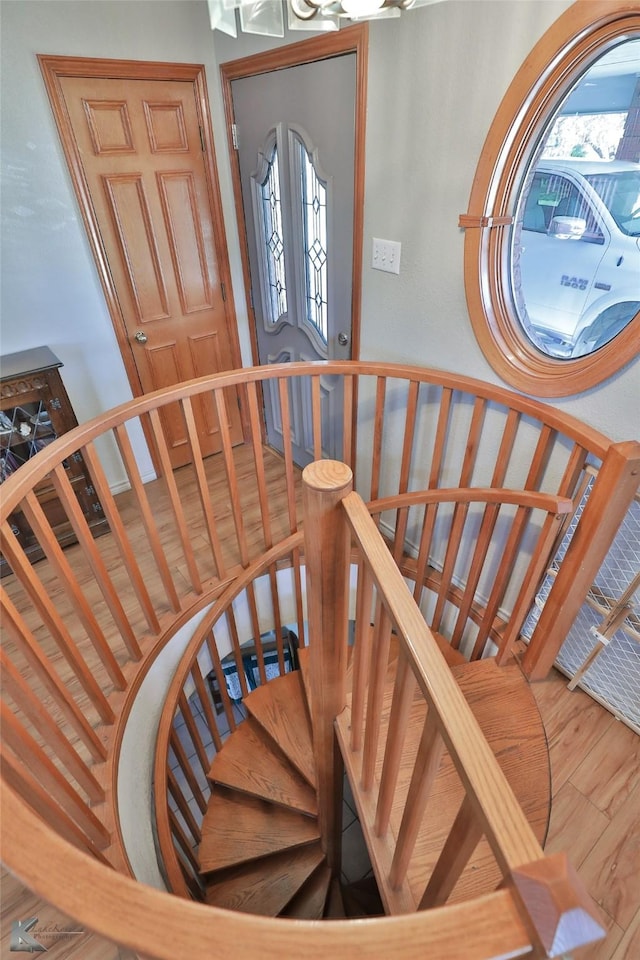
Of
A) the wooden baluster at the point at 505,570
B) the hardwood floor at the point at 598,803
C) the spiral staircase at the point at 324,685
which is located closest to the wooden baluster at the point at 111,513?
the spiral staircase at the point at 324,685

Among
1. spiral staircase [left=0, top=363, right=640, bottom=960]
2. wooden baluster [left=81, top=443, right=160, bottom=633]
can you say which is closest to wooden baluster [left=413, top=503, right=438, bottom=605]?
spiral staircase [left=0, top=363, right=640, bottom=960]

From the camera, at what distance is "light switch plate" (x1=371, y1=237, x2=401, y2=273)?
6.42 ft

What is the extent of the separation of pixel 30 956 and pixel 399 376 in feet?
7.14

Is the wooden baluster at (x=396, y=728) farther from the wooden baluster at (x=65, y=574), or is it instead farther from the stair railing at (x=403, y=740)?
the wooden baluster at (x=65, y=574)

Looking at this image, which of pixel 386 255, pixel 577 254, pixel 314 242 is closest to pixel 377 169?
pixel 386 255

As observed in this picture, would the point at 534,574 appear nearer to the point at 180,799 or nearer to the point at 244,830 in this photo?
the point at 244,830

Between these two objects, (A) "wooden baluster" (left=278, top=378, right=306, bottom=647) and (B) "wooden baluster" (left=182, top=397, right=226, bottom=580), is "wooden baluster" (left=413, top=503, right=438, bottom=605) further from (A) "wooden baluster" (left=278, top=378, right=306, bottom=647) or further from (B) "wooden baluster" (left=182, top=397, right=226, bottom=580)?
(B) "wooden baluster" (left=182, top=397, right=226, bottom=580)

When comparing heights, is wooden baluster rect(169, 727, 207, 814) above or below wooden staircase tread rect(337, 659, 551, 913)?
below

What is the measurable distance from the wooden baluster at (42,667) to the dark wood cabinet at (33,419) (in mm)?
1297

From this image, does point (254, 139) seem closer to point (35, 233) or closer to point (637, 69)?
point (35, 233)

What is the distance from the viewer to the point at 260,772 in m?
2.22

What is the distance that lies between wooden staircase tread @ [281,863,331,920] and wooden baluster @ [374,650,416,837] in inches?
52.8

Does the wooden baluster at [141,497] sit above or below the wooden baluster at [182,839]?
above

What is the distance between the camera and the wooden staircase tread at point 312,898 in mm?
1985
